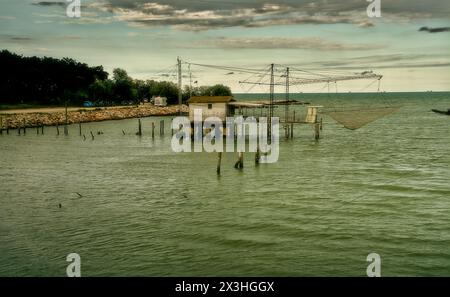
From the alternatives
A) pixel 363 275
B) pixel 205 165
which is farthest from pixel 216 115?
pixel 363 275

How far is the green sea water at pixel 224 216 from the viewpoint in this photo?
17297mm

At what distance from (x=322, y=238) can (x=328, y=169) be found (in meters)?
18.4

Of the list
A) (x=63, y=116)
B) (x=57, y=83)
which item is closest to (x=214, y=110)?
(x=63, y=116)

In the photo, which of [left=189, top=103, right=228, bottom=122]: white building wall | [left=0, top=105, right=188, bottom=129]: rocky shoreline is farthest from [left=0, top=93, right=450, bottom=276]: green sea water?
[left=0, top=105, right=188, bottom=129]: rocky shoreline

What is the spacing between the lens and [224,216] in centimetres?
2338

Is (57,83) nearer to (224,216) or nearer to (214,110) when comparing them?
(214,110)

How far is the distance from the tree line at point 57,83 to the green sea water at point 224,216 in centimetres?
6901

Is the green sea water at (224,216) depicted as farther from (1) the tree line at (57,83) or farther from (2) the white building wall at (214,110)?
(1) the tree line at (57,83)

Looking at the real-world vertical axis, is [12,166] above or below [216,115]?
below

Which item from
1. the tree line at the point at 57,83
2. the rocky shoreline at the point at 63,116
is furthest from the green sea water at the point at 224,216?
the tree line at the point at 57,83

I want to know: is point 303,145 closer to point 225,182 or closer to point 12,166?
point 225,182

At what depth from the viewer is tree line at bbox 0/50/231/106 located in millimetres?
105312

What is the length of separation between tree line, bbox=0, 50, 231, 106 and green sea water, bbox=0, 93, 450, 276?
226 ft

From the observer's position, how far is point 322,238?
19938 millimetres
